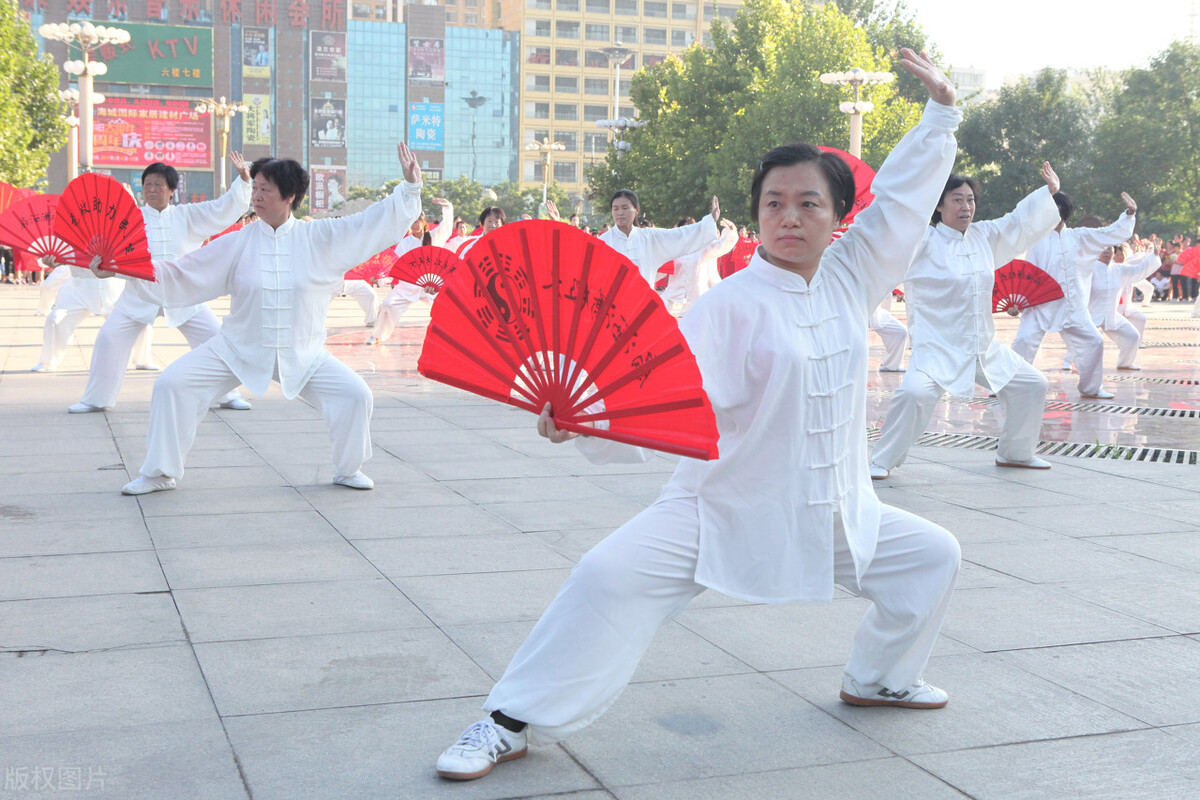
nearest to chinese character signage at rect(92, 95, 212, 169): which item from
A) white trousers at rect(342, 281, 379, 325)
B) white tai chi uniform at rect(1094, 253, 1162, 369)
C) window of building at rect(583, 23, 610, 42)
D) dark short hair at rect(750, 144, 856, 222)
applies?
window of building at rect(583, 23, 610, 42)

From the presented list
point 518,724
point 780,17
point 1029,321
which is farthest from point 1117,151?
point 518,724

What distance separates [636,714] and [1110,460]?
203 inches

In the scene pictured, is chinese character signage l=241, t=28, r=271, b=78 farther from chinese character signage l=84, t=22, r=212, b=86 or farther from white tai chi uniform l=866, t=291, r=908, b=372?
white tai chi uniform l=866, t=291, r=908, b=372

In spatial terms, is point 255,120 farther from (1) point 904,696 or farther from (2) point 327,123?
(1) point 904,696

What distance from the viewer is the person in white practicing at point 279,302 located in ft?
20.5

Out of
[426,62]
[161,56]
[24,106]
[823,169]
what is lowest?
[823,169]

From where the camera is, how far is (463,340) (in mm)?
2910

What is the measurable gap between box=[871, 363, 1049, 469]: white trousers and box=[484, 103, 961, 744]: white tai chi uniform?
3447 millimetres

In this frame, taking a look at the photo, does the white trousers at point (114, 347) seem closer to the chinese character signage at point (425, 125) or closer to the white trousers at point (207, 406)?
the white trousers at point (207, 406)

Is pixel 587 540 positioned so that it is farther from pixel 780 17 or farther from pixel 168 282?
pixel 780 17

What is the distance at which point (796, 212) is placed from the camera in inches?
118

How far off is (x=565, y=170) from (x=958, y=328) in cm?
9181

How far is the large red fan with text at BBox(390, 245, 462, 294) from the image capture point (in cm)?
1209

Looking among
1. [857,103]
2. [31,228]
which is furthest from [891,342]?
[857,103]
